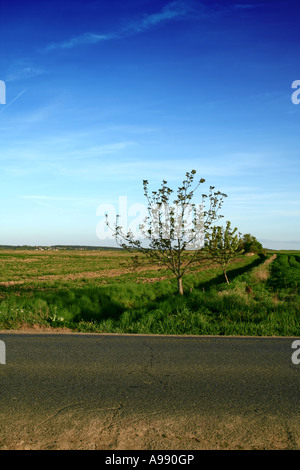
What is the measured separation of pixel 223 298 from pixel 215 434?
7983 mm

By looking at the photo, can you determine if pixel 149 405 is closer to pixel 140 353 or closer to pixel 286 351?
pixel 140 353

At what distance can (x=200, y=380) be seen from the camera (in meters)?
5.17

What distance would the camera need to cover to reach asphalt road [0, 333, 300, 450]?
11.9 ft

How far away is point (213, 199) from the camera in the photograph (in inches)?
560

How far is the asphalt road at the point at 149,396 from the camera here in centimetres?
362

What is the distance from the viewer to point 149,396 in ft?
15.0

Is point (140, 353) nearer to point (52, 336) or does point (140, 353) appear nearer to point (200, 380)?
point (200, 380)

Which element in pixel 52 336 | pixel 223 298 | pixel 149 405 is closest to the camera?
pixel 149 405

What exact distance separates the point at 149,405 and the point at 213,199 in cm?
1077
